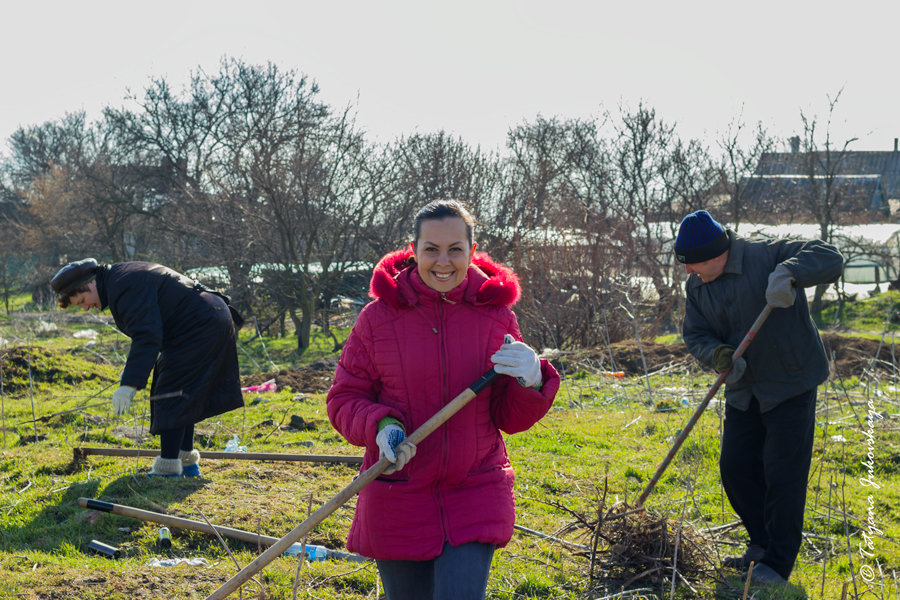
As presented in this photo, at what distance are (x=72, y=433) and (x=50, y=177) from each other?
2505cm

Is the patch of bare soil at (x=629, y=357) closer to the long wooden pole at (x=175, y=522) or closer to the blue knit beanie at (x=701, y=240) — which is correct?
the blue knit beanie at (x=701, y=240)

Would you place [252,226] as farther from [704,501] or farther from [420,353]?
[420,353]

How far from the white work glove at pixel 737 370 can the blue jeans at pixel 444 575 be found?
1903 mm

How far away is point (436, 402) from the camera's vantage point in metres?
2.51

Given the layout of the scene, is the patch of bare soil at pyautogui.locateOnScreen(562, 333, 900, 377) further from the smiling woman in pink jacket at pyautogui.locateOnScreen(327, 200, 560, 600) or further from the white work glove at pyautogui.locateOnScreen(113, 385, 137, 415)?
the smiling woman in pink jacket at pyautogui.locateOnScreen(327, 200, 560, 600)

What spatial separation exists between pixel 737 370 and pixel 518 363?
73.8 inches

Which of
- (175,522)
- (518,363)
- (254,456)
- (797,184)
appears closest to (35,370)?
(254,456)

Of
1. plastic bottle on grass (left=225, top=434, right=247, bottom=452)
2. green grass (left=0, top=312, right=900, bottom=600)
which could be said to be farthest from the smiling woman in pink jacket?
plastic bottle on grass (left=225, top=434, right=247, bottom=452)

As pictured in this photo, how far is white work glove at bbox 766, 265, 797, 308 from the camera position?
3.64 m

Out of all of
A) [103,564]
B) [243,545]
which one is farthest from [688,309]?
[103,564]

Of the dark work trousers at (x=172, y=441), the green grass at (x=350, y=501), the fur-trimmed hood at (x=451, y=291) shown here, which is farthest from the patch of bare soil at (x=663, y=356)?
the fur-trimmed hood at (x=451, y=291)

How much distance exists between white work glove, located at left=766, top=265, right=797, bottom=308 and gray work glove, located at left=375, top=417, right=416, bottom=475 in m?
2.09

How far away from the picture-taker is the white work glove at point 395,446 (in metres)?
2.35

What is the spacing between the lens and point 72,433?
741 cm
